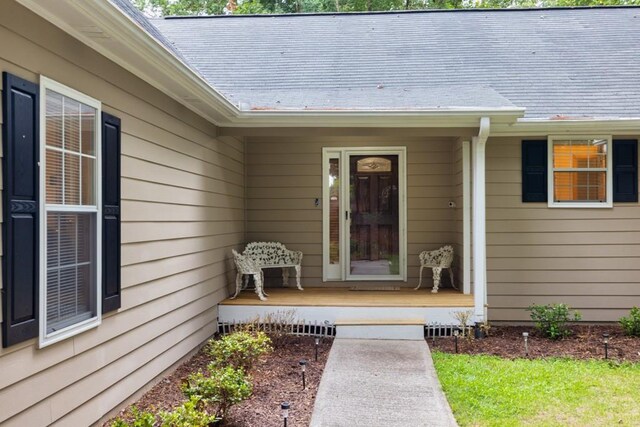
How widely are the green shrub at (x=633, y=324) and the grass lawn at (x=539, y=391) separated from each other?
1121mm

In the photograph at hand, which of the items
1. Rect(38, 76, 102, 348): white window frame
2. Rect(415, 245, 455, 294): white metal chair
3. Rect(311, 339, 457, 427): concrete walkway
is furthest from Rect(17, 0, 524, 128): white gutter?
Rect(311, 339, 457, 427): concrete walkway

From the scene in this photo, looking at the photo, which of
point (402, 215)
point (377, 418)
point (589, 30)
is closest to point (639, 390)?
Answer: point (377, 418)

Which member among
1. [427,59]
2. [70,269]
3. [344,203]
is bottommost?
[70,269]

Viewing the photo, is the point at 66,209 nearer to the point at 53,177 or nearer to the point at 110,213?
the point at 53,177

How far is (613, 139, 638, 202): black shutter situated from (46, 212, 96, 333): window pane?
5596 mm

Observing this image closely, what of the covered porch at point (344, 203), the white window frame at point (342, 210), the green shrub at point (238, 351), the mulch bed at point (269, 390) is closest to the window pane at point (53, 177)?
the mulch bed at point (269, 390)

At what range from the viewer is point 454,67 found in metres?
7.02

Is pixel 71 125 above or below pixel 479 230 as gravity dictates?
above

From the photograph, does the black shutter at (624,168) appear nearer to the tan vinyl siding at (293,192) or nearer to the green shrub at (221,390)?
the tan vinyl siding at (293,192)

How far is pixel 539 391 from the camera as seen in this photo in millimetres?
3779

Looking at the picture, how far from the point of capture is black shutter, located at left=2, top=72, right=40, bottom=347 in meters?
2.26

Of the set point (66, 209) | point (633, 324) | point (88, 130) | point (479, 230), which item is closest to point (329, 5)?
point (479, 230)

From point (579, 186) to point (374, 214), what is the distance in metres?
2.51

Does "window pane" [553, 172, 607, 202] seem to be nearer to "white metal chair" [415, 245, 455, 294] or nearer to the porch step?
"white metal chair" [415, 245, 455, 294]
